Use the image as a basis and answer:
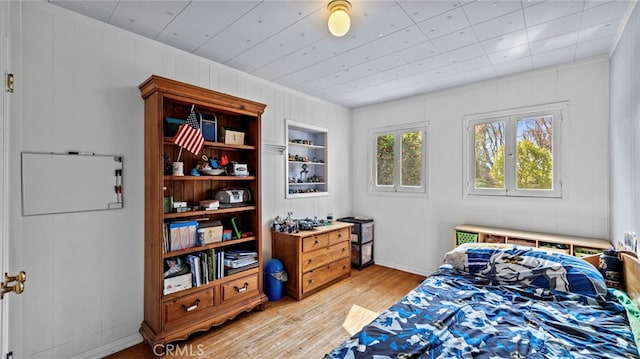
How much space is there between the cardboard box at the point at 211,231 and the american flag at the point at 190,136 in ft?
2.36

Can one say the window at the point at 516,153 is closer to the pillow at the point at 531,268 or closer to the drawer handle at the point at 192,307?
the pillow at the point at 531,268

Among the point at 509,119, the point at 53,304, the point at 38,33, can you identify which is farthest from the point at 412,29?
the point at 53,304

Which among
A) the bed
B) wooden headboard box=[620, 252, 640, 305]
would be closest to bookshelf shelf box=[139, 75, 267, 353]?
the bed

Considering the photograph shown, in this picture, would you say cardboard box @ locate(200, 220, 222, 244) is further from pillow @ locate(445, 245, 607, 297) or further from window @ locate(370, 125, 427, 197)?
window @ locate(370, 125, 427, 197)

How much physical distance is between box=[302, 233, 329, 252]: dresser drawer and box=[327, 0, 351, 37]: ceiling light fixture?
2.24 metres

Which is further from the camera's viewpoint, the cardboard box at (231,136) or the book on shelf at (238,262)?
the cardboard box at (231,136)

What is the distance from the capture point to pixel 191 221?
8.30 ft

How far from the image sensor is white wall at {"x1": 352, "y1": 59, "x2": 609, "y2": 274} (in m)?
2.79

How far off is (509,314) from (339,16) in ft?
7.17

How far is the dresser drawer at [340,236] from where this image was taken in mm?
3660

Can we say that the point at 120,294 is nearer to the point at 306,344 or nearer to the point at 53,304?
the point at 53,304

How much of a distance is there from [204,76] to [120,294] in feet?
7.10

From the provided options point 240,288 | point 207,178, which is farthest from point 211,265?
point 207,178

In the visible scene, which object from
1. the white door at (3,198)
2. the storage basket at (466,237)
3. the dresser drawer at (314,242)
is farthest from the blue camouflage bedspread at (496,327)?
the dresser drawer at (314,242)
